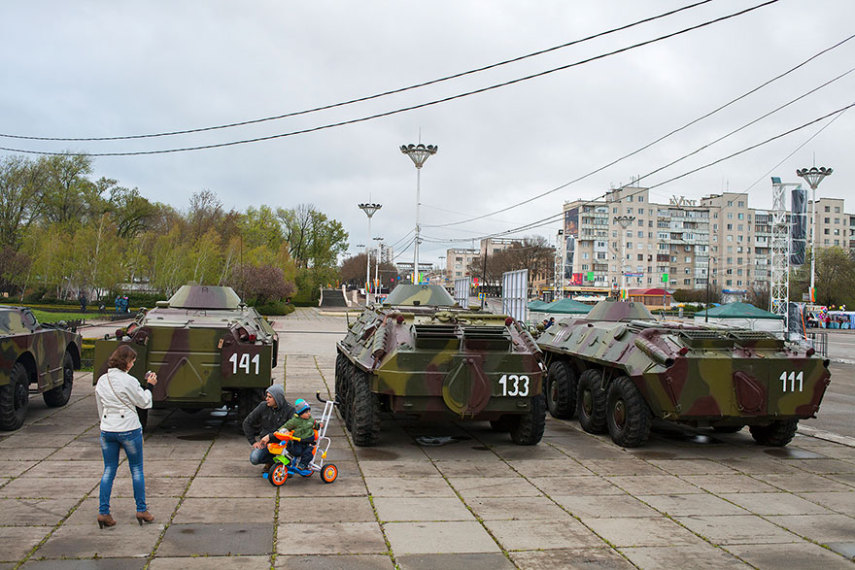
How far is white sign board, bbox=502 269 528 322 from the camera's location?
71.3 ft

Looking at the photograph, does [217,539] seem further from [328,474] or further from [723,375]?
[723,375]

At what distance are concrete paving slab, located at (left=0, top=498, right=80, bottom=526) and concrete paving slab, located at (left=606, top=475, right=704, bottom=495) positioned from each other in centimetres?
538

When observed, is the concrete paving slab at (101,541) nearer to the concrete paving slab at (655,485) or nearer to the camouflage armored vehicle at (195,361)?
the camouflage armored vehicle at (195,361)

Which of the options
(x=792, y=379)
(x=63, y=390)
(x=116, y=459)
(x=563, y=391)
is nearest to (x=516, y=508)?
(x=116, y=459)

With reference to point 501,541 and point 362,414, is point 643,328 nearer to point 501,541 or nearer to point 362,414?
point 362,414

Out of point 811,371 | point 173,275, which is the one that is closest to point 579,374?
point 811,371

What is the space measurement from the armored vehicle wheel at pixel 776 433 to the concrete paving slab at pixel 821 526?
3.29 meters

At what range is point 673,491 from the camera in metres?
7.74

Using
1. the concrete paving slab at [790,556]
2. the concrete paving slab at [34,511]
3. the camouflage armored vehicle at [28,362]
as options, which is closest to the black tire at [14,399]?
the camouflage armored vehicle at [28,362]

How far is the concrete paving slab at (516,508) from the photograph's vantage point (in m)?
6.66

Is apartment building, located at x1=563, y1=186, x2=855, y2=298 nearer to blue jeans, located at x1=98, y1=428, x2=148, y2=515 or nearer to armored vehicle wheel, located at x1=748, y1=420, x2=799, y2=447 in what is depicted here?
armored vehicle wheel, located at x1=748, y1=420, x2=799, y2=447

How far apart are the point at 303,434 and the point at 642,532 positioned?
342cm

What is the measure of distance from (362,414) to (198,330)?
8.15 ft

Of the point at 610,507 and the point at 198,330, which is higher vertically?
the point at 198,330
